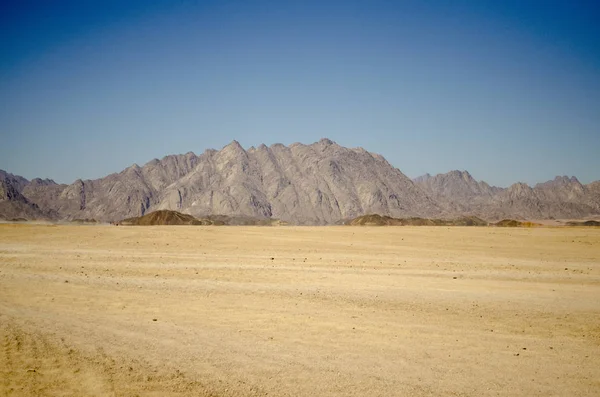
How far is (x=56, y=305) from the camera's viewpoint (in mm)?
12383

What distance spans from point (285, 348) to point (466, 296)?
25.0 feet

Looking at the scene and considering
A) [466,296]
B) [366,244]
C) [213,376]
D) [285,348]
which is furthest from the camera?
[366,244]

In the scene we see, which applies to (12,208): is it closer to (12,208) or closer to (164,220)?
(12,208)

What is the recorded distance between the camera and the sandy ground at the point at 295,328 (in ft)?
24.5

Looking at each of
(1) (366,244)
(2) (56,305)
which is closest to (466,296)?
(2) (56,305)

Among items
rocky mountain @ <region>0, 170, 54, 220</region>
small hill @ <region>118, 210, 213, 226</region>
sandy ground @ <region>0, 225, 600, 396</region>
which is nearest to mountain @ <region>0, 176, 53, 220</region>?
rocky mountain @ <region>0, 170, 54, 220</region>

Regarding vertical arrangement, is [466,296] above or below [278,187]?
below

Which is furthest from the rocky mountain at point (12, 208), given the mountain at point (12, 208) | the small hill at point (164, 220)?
the small hill at point (164, 220)

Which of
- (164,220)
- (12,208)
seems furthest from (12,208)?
(164,220)

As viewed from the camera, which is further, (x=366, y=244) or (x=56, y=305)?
(x=366, y=244)

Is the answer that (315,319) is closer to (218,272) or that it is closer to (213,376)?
(213,376)

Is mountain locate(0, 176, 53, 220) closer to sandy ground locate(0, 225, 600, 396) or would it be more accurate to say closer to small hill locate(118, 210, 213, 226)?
small hill locate(118, 210, 213, 226)

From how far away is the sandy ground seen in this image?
7453 millimetres

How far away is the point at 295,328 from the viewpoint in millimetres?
10602
